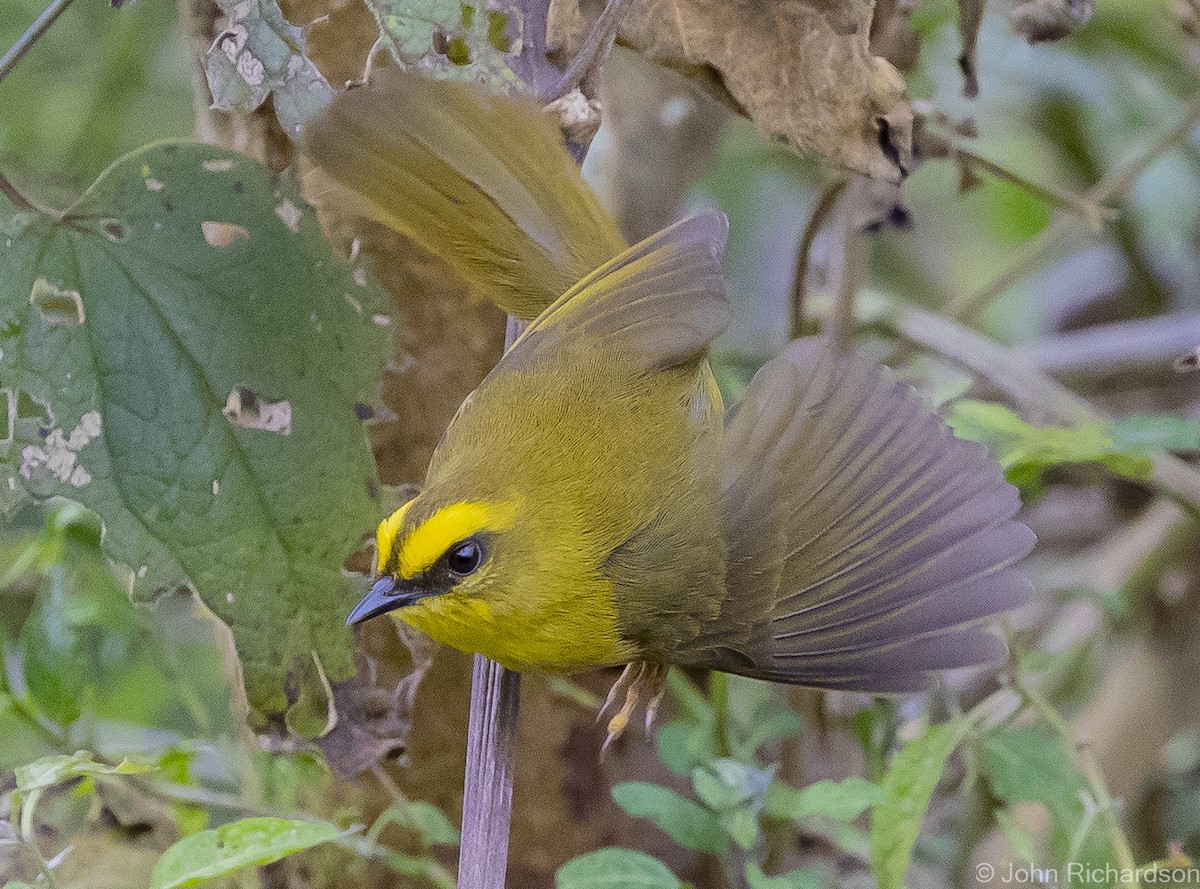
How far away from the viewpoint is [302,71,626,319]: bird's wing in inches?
52.9

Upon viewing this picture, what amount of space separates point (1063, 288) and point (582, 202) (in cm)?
237

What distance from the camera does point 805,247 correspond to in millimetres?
2098

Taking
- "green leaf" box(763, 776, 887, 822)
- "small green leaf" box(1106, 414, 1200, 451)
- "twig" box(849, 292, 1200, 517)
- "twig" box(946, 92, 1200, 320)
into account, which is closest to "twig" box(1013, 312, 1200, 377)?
"twig" box(946, 92, 1200, 320)

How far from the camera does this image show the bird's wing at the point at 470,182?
1.34m

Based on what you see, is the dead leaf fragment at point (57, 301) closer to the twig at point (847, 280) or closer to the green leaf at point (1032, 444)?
the green leaf at point (1032, 444)

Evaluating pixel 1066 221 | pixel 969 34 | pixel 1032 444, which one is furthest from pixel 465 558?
pixel 1066 221

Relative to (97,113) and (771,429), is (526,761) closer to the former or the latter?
(771,429)

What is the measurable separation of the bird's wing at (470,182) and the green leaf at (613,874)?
67 cm

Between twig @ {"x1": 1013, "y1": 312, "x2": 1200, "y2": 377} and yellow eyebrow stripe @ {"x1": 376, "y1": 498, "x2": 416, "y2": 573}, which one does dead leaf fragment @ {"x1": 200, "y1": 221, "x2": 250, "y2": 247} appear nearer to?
yellow eyebrow stripe @ {"x1": 376, "y1": 498, "x2": 416, "y2": 573}

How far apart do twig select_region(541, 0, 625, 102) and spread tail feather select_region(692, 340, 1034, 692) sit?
416 mm

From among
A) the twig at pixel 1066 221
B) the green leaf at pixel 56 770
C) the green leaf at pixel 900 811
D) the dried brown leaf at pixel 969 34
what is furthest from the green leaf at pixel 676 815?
the twig at pixel 1066 221

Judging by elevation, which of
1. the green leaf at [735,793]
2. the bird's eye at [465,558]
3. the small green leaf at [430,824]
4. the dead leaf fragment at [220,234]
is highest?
the dead leaf fragment at [220,234]

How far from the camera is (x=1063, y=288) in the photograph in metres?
3.46

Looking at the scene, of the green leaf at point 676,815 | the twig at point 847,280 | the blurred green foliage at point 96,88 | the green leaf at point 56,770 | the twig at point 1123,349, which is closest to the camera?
the green leaf at point 56,770
